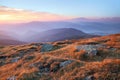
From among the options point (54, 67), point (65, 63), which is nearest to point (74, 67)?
point (65, 63)

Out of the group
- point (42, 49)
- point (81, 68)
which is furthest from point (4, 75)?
point (42, 49)

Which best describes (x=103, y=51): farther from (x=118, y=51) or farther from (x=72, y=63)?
(x=72, y=63)

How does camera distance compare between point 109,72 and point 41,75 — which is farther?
point 41,75

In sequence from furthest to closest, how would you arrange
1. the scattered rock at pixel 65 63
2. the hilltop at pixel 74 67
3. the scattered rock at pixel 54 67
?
1. the scattered rock at pixel 65 63
2. the scattered rock at pixel 54 67
3. the hilltop at pixel 74 67

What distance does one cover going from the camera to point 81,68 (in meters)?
18.1

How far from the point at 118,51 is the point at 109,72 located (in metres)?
7.72

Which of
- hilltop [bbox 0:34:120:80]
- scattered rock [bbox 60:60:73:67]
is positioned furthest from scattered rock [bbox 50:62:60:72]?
scattered rock [bbox 60:60:73:67]

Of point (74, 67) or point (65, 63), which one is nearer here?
point (74, 67)

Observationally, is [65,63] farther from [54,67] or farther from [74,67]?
[74,67]

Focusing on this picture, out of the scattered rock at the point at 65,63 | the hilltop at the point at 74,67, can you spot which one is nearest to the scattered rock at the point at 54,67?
the hilltop at the point at 74,67

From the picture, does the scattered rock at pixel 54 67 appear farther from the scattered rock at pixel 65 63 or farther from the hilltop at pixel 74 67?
the scattered rock at pixel 65 63

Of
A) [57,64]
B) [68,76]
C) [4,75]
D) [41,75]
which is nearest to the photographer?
[68,76]

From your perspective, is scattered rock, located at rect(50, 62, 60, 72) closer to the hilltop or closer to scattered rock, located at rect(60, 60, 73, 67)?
the hilltop

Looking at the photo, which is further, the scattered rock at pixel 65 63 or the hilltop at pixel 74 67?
the scattered rock at pixel 65 63
